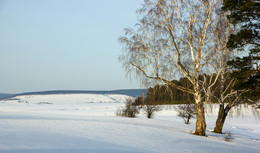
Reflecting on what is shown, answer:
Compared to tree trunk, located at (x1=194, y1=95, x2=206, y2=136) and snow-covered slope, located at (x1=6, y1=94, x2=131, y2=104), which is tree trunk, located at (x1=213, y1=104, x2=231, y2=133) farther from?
snow-covered slope, located at (x1=6, y1=94, x2=131, y2=104)

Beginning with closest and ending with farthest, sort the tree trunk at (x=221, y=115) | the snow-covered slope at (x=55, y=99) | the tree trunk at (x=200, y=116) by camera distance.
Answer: the tree trunk at (x=200, y=116) → the tree trunk at (x=221, y=115) → the snow-covered slope at (x=55, y=99)

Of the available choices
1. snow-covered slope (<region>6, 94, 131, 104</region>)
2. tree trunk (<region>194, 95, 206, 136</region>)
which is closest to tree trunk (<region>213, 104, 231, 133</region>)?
tree trunk (<region>194, 95, 206, 136</region>)

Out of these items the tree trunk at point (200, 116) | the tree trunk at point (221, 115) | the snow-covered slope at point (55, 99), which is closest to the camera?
the tree trunk at point (200, 116)

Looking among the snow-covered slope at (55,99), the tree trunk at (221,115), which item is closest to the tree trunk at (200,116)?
the tree trunk at (221,115)

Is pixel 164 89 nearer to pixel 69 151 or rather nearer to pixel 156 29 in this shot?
pixel 156 29

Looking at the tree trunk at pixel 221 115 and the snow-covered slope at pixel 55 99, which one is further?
the snow-covered slope at pixel 55 99

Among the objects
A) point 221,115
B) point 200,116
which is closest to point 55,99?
point 221,115

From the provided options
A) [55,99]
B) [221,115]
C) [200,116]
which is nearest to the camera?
[200,116]

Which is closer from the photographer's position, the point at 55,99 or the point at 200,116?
the point at 200,116

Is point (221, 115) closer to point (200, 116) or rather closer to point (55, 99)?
point (200, 116)

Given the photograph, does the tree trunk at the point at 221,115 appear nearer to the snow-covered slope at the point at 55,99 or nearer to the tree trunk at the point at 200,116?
the tree trunk at the point at 200,116

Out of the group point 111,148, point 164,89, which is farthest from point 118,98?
point 111,148

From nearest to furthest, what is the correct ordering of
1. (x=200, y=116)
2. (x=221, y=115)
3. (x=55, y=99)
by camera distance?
(x=200, y=116), (x=221, y=115), (x=55, y=99)

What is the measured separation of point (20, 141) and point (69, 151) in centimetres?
143
